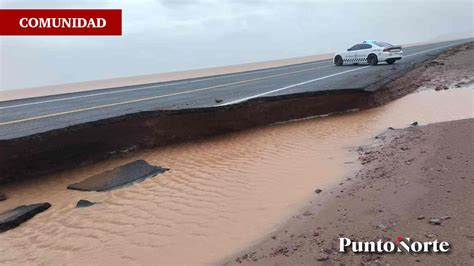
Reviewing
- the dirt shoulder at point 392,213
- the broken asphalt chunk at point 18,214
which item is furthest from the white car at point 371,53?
the broken asphalt chunk at point 18,214

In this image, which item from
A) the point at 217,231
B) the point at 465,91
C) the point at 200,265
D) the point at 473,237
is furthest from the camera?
the point at 465,91

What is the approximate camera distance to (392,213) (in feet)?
13.5

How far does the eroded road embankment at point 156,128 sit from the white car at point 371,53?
27.2 ft

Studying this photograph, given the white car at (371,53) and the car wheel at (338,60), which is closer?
the white car at (371,53)

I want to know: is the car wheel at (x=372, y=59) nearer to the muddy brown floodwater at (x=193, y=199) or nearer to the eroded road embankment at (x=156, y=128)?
the eroded road embankment at (x=156, y=128)

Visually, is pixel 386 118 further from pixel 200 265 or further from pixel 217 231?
pixel 200 265

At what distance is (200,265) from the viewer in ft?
12.4

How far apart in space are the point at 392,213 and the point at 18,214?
4.53 m

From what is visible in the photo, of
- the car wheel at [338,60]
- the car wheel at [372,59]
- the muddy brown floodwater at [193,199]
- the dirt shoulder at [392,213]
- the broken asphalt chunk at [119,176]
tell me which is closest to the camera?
the dirt shoulder at [392,213]

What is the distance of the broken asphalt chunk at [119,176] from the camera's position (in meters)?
6.16

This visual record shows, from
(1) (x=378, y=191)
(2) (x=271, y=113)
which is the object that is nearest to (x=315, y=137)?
(2) (x=271, y=113)

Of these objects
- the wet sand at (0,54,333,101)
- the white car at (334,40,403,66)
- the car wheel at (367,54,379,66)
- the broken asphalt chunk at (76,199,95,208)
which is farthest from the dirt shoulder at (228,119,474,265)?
the wet sand at (0,54,333,101)

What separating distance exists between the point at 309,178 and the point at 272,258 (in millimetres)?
2603

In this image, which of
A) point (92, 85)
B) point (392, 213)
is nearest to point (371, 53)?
point (92, 85)
